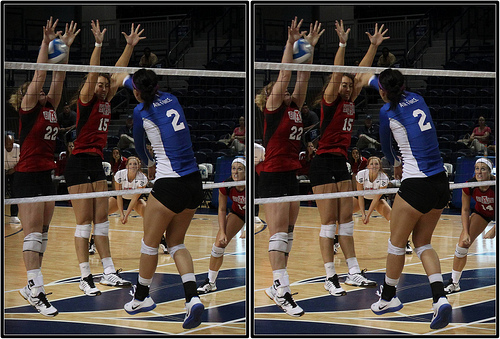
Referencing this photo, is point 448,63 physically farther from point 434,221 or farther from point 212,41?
point 434,221

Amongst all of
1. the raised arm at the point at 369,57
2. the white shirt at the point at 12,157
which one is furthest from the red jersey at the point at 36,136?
the raised arm at the point at 369,57

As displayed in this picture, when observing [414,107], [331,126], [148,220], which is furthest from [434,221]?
[148,220]

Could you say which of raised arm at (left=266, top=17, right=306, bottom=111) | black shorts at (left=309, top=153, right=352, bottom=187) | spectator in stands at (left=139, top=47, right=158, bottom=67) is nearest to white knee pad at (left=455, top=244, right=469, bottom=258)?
black shorts at (left=309, top=153, right=352, bottom=187)

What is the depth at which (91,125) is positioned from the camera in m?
5.03

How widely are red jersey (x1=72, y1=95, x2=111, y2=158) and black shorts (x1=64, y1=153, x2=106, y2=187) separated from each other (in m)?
0.05

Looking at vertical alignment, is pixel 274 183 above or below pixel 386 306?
above

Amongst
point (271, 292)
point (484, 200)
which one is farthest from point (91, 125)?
point (484, 200)

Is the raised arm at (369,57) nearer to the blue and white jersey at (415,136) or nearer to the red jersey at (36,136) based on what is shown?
the blue and white jersey at (415,136)

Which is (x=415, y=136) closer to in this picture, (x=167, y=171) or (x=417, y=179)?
(x=417, y=179)

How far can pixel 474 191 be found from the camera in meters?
5.62

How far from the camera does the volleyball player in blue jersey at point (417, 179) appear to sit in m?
4.29

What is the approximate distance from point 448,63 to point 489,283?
9532 millimetres

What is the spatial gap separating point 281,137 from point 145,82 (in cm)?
113

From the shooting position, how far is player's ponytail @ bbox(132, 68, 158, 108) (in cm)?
416
